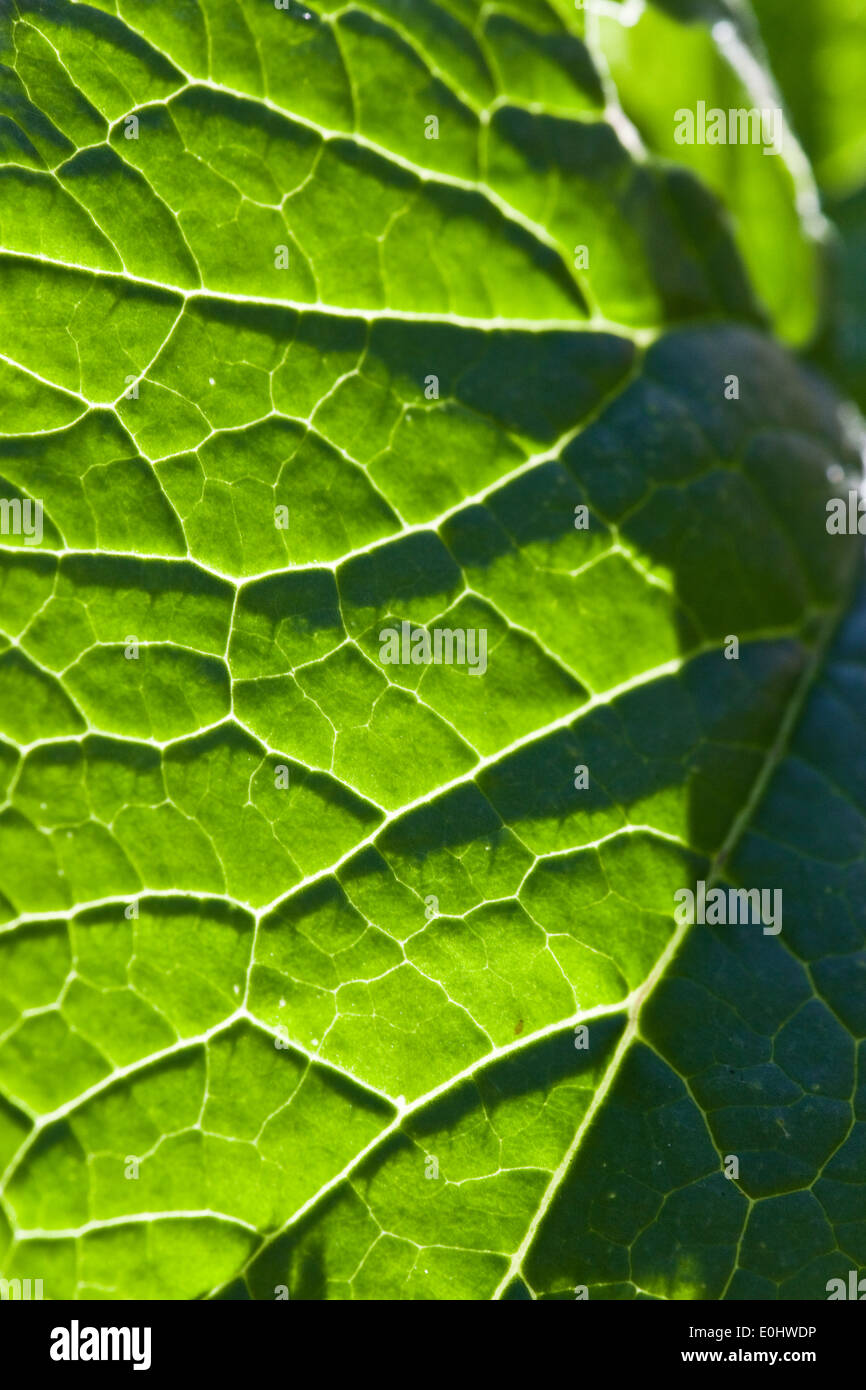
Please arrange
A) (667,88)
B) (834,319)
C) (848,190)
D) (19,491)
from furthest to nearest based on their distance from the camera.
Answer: (848,190) → (834,319) → (667,88) → (19,491)

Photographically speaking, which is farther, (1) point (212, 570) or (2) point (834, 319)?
(2) point (834, 319)

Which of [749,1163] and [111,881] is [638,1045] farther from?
[111,881]

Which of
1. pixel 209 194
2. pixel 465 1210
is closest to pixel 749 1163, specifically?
pixel 465 1210

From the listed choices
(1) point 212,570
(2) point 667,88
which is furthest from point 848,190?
(1) point 212,570

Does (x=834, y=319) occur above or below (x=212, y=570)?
above

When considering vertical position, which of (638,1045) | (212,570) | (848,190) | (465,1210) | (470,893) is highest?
(848,190)

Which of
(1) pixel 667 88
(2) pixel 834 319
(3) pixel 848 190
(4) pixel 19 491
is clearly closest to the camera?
(4) pixel 19 491
